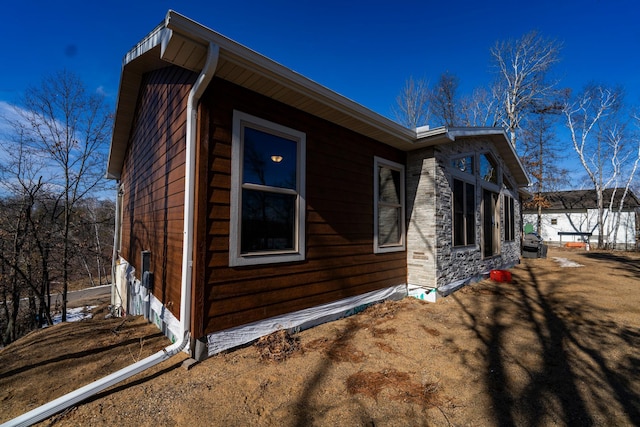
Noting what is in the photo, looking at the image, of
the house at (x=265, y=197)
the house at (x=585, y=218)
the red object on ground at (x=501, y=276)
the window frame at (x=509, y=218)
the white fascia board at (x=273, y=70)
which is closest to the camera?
the white fascia board at (x=273, y=70)

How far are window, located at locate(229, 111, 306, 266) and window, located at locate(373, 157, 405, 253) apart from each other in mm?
1769

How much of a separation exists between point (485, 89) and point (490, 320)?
18.4 m

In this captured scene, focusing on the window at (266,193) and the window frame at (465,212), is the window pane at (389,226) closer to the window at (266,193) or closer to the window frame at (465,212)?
the window frame at (465,212)

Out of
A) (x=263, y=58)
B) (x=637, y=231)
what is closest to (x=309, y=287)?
(x=263, y=58)

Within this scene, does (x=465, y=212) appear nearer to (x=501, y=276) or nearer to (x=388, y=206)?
(x=501, y=276)

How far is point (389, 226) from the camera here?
17.9 ft

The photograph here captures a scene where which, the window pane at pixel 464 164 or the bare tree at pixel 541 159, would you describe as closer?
the window pane at pixel 464 164

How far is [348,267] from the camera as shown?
4.40m

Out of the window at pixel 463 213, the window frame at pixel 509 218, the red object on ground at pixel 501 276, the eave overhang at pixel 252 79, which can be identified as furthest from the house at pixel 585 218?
the eave overhang at pixel 252 79

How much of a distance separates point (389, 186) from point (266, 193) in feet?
9.45

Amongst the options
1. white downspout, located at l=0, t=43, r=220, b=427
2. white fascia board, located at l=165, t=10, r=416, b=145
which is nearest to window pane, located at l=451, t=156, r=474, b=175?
white fascia board, located at l=165, t=10, r=416, b=145

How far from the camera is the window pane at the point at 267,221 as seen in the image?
10.8ft

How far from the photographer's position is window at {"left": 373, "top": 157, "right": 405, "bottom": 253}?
5059mm

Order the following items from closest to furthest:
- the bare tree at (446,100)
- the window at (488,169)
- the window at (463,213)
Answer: the window at (463,213) → the window at (488,169) → the bare tree at (446,100)
